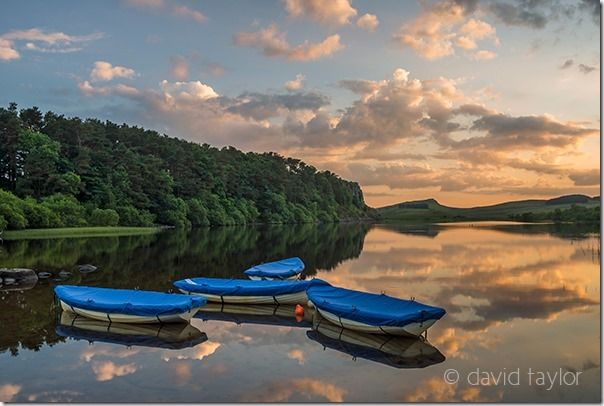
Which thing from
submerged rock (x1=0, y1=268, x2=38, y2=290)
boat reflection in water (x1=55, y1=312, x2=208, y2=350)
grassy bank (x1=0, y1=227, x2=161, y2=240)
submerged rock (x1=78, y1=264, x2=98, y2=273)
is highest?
boat reflection in water (x1=55, y1=312, x2=208, y2=350)

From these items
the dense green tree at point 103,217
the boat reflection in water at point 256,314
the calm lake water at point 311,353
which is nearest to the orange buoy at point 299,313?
the boat reflection in water at point 256,314

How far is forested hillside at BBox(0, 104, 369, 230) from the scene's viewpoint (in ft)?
259

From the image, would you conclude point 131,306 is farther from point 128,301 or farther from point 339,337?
point 339,337

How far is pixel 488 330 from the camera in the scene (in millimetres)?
18938

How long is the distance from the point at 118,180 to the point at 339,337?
8559cm

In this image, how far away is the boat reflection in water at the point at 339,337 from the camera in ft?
50.1

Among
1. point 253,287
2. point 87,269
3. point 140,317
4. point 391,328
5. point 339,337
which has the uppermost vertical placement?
point 391,328

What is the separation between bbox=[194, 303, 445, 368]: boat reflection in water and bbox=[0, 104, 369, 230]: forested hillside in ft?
168

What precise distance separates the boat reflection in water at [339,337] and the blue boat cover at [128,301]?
2.27 meters

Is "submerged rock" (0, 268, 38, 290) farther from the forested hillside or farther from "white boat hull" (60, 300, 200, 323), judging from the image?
the forested hillside

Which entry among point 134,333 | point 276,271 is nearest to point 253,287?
point 134,333

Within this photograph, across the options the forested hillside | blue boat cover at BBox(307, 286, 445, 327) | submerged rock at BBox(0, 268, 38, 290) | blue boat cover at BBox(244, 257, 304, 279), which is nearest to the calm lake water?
submerged rock at BBox(0, 268, 38, 290)

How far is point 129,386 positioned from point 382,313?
849cm

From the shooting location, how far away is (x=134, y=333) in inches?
699
